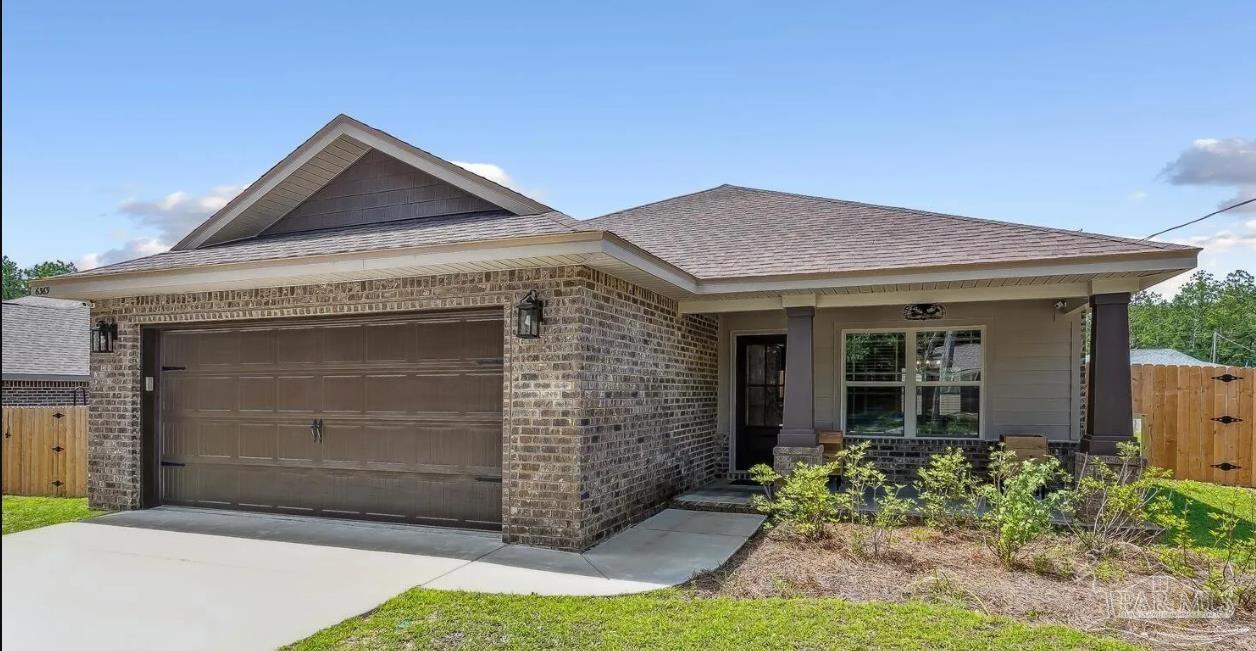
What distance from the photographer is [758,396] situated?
1004 cm

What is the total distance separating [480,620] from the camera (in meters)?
4.48

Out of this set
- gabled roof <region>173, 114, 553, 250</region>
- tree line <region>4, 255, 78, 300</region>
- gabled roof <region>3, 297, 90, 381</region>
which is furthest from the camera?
tree line <region>4, 255, 78, 300</region>

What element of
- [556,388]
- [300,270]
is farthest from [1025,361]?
[300,270]

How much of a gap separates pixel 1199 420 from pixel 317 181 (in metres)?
12.7

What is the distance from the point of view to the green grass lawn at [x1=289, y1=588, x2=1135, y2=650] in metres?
4.11

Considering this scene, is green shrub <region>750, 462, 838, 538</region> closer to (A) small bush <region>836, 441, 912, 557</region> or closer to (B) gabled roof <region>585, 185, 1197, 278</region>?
(A) small bush <region>836, 441, 912, 557</region>

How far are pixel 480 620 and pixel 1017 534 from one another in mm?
4138

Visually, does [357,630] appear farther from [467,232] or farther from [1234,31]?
[1234,31]

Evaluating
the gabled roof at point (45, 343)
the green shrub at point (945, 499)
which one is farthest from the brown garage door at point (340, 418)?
the gabled roof at point (45, 343)

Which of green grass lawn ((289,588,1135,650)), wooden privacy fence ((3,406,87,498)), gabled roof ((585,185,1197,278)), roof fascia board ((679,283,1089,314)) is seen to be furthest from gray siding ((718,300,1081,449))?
wooden privacy fence ((3,406,87,498))

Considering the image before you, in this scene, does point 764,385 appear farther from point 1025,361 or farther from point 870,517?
point 1025,361

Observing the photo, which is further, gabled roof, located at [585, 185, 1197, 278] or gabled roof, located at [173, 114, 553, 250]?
gabled roof, located at [173, 114, 553, 250]

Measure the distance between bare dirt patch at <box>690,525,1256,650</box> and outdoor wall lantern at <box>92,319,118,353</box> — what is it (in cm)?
734

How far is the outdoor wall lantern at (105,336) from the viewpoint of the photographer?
27.1 ft
